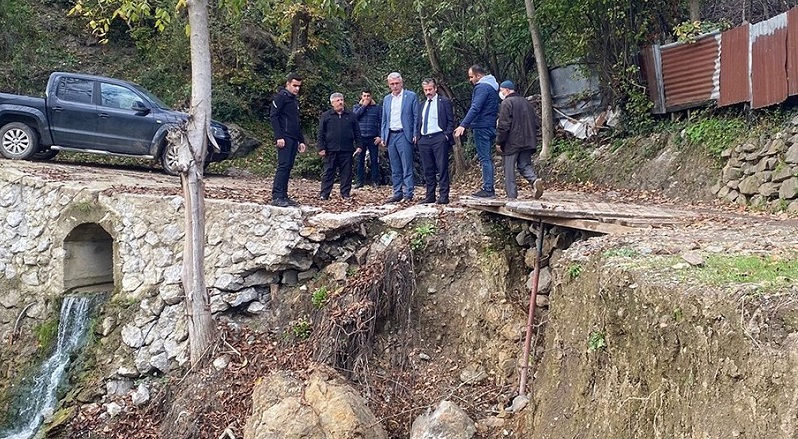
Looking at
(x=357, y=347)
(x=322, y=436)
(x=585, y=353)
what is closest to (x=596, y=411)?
(x=585, y=353)

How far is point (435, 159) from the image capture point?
9523 millimetres

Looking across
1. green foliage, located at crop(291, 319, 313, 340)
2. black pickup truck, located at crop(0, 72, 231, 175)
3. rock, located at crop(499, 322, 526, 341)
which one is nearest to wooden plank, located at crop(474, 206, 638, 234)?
rock, located at crop(499, 322, 526, 341)

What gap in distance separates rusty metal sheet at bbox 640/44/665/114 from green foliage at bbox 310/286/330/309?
7727 millimetres

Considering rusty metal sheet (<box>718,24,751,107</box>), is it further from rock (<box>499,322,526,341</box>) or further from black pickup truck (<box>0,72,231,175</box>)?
black pickup truck (<box>0,72,231,175</box>)

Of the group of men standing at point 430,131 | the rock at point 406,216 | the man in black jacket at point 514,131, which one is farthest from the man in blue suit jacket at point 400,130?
the man in black jacket at point 514,131

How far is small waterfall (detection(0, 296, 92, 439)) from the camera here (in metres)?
9.11

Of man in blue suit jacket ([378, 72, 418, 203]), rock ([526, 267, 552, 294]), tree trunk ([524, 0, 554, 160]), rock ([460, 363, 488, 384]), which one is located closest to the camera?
rock ([460, 363, 488, 384])

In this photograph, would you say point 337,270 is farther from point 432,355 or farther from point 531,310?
point 531,310

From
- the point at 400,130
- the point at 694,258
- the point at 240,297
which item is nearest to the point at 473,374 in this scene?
the point at 240,297

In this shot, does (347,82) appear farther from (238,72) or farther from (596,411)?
(596,411)

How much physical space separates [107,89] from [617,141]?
9722 mm

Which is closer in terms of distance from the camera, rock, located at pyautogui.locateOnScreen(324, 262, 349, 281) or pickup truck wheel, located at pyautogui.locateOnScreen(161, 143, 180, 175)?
rock, located at pyautogui.locateOnScreen(324, 262, 349, 281)

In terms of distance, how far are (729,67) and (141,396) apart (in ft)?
32.7

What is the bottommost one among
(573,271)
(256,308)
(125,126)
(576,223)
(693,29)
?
(256,308)
